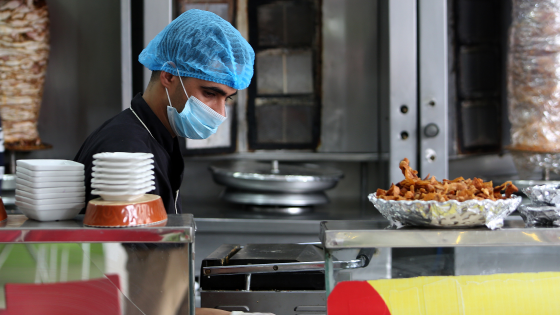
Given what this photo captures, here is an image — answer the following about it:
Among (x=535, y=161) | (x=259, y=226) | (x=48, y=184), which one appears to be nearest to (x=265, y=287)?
(x=48, y=184)

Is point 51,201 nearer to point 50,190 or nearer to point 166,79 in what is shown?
point 50,190

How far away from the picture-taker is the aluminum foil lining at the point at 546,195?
1.04 m

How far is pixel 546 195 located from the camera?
3.44ft

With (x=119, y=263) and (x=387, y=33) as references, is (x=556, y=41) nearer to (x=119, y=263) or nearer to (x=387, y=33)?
(x=387, y=33)

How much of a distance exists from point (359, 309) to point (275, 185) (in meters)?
1.30

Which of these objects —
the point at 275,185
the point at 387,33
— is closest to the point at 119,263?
the point at 275,185

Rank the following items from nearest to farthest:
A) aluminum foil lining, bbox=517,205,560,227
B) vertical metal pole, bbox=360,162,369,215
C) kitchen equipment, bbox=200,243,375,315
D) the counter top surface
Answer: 1. the counter top surface
2. aluminum foil lining, bbox=517,205,560,227
3. kitchen equipment, bbox=200,243,375,315
4. vertical metal pole, bbox=360,162,369,215

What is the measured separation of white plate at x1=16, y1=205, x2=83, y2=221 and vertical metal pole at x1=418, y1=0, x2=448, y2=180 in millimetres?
1706

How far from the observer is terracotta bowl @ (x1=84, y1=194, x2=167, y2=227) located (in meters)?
0.92

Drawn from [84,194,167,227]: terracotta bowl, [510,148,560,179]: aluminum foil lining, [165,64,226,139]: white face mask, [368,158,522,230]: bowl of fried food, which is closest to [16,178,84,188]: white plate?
[84,194,167,227]: terracotta bowl

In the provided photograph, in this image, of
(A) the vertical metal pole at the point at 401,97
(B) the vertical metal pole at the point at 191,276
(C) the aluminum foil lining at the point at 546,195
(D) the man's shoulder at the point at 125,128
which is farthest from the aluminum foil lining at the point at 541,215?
(A) the vertical metal pole at the point at 401,97

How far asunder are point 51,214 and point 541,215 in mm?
1074

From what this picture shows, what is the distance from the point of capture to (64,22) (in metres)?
2.88

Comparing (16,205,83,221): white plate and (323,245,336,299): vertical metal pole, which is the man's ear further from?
(323,245,336,299): vertical metal pole
